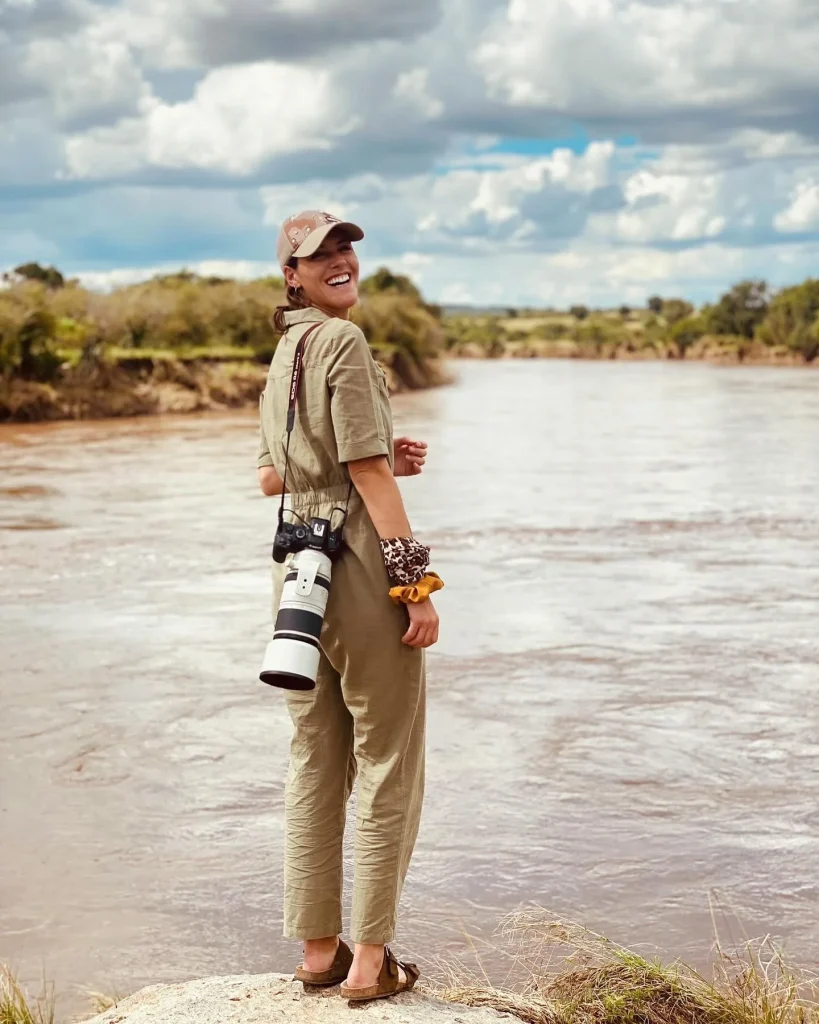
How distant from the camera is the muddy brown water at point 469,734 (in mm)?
5020

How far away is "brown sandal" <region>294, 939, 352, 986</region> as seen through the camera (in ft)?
12.0

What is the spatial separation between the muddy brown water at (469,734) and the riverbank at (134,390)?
14005 millimetres

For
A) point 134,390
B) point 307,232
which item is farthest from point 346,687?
point 134,390

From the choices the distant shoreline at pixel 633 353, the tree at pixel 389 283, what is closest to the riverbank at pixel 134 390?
the tree at pixel 389 283

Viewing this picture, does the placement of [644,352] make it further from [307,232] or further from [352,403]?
[352,403]

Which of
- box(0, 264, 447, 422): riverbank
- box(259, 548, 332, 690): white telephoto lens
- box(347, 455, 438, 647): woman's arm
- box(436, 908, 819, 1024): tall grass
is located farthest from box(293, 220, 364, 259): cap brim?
box(0, 264, 447, 422): riverbank

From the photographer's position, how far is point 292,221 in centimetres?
359

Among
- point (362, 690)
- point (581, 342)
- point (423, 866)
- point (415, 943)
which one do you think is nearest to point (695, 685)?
point (423, 866)

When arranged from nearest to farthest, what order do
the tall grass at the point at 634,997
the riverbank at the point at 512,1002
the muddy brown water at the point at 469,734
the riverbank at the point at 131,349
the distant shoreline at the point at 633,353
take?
1. the riverbank at the point at 512,1002
2. the tall grass at the point at 634,997
3. the muddy brown water at the point at 469,734
4. the riverbank at the point at 131,349
5. the distant shoreline at the point at 633,353

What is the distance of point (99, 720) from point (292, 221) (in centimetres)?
438

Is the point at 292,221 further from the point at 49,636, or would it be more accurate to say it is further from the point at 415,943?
the point at 49,636

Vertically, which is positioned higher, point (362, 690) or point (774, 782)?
point (362, 690)

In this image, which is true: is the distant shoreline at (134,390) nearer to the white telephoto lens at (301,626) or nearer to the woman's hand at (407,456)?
the woman's hand at (407,456)

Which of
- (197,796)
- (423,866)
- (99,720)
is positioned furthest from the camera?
(99,720)
